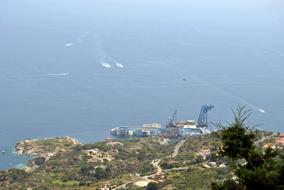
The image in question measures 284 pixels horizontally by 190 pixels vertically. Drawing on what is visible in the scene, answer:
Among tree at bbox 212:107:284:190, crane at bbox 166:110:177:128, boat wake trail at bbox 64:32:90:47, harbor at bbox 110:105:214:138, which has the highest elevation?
boat wake trail at bbox 64:32:90:47

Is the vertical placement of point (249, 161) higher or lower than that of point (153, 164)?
higher

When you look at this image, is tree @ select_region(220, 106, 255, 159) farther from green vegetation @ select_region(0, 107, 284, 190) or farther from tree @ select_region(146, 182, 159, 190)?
tree @ select_region(146, 182, 159, 190)

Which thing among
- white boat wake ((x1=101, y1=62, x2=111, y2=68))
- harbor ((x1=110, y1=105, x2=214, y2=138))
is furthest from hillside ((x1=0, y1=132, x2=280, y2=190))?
white boat wake ((x1=101, y1=62, x2=111, y2=68))

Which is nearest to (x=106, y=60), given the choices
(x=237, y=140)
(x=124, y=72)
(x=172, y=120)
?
(x=124, y=72)

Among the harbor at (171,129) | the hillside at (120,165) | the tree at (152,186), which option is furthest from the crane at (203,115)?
the tree at (152,186)

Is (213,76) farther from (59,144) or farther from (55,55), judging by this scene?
(59,144)

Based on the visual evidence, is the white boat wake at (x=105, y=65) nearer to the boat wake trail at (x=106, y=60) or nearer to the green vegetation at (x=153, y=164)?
the boat wake trail at (x=106, y=60)

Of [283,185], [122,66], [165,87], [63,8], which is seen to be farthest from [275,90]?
[63,8]

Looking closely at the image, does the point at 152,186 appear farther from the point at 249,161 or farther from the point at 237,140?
the point at 249,161
